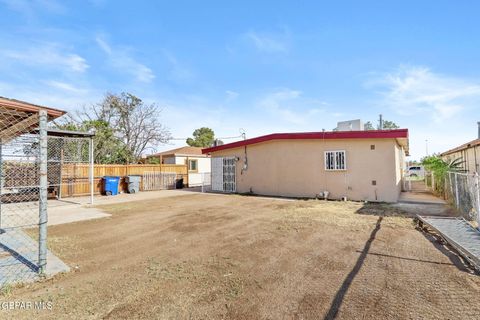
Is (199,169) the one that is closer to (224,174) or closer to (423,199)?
(224,174)

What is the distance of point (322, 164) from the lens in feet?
39.4

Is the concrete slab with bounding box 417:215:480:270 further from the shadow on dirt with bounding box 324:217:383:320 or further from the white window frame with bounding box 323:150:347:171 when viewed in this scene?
the white window frame with bounding box 323:150:347:171

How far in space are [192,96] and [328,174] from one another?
1184 centimetres

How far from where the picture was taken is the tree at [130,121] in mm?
24562

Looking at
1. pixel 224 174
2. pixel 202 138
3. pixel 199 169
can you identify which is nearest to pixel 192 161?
pixel 199 169

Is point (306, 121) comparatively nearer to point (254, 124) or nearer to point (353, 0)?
point (254, 124)

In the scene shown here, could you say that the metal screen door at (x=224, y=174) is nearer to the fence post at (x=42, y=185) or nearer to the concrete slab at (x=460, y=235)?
the concrete slab at (x=460, y=235)

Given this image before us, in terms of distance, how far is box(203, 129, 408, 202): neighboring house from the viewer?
10719 mm

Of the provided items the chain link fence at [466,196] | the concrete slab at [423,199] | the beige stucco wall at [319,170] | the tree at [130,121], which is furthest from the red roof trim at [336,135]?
the tree at [130,121]

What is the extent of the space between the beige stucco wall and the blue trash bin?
765 cm

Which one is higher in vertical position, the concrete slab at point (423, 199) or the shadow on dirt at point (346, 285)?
the concrete slab at point (423, 199)

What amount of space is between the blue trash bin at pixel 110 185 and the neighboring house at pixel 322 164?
7458 mm

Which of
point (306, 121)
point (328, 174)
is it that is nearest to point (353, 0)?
point (328, 174)

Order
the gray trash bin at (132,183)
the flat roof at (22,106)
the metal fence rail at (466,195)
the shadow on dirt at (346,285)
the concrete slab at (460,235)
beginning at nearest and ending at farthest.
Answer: the shadow on dirt at (346,285) → the flat roof at (22,106) → the concrete slab at (460,235) → the metal fence rail at (466,195) → the gray trash bin at (132,183)
